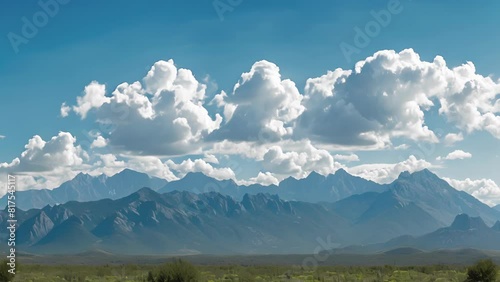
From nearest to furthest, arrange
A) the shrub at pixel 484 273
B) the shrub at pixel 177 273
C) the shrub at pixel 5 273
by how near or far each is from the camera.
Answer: the shrub at pixel 177 273, the shrub at pixel 5 273, the shrub at pixel 484 273

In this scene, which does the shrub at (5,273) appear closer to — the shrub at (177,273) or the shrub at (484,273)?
the shrub at (177,273)

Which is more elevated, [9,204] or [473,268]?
[9,204]

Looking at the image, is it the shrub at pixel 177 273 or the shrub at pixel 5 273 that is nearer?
the shrub at pixel 177 273

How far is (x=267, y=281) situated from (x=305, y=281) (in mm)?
3241

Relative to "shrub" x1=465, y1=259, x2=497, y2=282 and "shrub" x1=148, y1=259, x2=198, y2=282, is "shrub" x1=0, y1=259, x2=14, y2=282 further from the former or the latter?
"shrub" x1=465, y1=259, x2=497, y2=282

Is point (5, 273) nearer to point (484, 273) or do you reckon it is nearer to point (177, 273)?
point (177, 273)

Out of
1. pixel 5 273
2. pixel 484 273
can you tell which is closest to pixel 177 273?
pixel 5 273

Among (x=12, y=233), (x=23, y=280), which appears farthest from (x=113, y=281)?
(x=12, y=233)

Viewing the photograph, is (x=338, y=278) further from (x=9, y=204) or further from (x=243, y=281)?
(x=9, y=204)

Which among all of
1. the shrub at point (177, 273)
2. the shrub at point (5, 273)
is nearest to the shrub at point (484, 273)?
the shrub at point (177, 273)

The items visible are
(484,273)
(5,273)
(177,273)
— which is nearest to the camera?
(177,273)

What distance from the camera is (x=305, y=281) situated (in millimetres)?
47281

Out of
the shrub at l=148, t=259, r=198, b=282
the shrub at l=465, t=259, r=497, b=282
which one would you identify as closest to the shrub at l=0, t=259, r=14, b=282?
the shrub at l=148, t=259, r=198, b=282

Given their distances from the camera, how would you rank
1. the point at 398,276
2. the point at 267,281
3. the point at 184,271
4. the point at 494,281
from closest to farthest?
the point at 184,271, the point at 494,281, the point at 267,281, the point at 398,276
